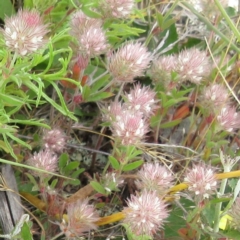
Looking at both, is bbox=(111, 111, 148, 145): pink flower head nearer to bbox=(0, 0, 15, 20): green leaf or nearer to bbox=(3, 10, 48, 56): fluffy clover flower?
bbox=(3, 10, 48, 56): fluffy clover flower

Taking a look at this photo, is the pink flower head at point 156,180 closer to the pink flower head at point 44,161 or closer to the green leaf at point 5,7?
the pink flower head at point 44,161

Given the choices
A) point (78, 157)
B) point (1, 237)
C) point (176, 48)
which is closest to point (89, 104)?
point (78, 157)

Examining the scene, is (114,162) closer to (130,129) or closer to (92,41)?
(130,129)

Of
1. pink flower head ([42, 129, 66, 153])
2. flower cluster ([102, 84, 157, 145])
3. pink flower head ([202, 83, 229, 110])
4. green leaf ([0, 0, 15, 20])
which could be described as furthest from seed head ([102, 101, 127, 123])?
green leaf ([0, 0, 15, 20])

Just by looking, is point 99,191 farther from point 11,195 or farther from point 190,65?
point 190,65

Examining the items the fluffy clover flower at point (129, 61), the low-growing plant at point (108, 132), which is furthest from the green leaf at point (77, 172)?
the fluffy clover flower at point (129, 61)

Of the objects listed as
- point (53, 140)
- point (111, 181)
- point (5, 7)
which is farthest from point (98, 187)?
point (5, 7)
